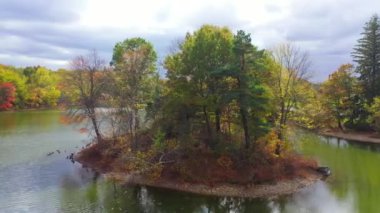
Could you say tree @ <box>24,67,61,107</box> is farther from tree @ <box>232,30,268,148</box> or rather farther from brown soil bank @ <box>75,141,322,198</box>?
tree @ <box>232,30,268,148</box>

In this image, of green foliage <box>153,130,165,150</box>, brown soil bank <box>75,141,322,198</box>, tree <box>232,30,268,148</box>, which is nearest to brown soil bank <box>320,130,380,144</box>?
brown soil bank <box>75,141,322,198</box>

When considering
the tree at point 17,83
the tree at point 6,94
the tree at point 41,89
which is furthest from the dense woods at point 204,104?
the tree at point 41,89

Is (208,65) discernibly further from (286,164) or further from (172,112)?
(286,164)

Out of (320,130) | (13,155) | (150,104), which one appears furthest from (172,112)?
(320,130)

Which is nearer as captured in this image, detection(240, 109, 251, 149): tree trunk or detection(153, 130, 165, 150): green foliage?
detection(240, 109, 251, 149): tree trunk

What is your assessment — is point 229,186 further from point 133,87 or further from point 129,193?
point 133,87

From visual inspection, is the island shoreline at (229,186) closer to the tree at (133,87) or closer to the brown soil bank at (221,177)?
the brown soil bank at (221,177)

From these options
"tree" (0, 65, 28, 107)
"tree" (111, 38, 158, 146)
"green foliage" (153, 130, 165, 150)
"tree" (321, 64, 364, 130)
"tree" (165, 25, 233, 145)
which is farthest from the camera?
"tree" (0, 65, 28, 107)
